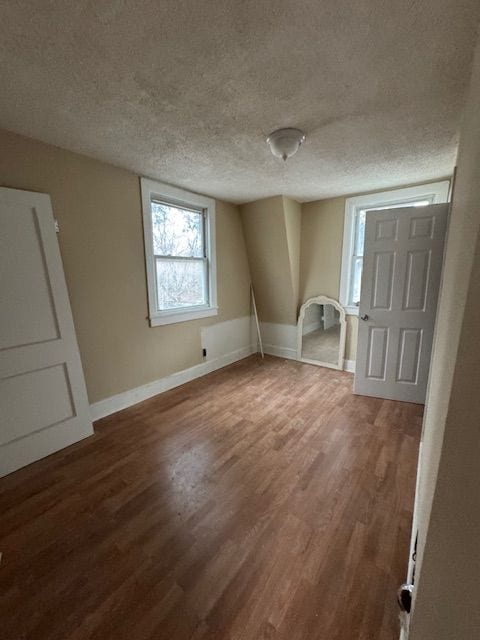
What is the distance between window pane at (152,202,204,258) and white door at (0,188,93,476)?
1072mm

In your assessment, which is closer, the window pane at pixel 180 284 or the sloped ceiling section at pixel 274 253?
the window pane at pixel 180 284

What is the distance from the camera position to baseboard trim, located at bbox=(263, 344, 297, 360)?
4099 mm

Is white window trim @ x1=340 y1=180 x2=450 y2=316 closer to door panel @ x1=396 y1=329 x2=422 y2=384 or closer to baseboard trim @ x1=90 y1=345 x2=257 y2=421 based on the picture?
door panel @ x1=396 y1=329 x2=422 y2=384

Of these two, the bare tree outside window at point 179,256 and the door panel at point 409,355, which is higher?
the bare tree outside window at point 179,256

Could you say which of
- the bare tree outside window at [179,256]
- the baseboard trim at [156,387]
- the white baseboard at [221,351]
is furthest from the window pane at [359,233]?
the baseboard trim at [156,387]

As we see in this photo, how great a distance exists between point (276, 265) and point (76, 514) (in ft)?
11.0

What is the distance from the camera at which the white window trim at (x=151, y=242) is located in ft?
8.70

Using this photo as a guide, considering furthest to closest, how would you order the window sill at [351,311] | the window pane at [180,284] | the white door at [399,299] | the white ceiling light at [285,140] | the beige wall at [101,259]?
the window sill at [351,311] < the window pane at [180,284] < the white door at [399,299] < the beige wall at [101,259] < the white ceiling light at [285,140]

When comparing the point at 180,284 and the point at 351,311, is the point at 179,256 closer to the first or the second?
the point at 180,284

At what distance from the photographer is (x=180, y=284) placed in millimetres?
3176

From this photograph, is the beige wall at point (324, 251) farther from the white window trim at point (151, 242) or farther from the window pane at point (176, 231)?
the window pane at point (176, 231)

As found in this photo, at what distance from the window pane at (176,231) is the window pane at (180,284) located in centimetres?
12

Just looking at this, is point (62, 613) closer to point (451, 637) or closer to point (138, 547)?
point (138, 547)

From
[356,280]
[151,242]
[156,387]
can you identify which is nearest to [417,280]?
[356,280]
